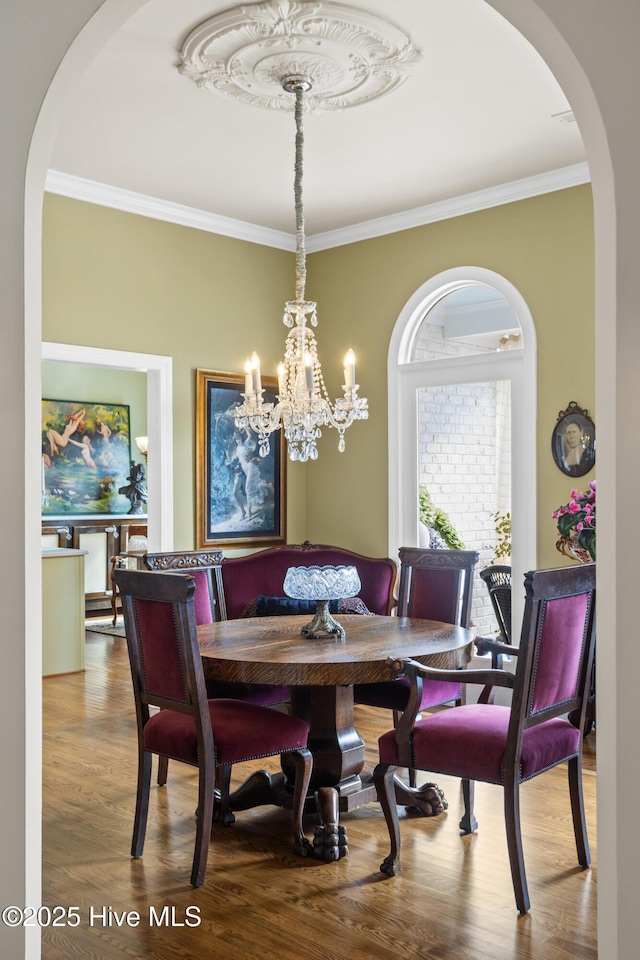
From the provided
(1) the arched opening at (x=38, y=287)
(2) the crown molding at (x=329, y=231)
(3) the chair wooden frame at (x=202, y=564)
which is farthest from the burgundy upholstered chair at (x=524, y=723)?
(2) the crown molding at (x=329, y=231)

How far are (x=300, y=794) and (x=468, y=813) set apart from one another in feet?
2.20

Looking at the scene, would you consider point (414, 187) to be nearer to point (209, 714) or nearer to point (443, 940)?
point (209, 714)

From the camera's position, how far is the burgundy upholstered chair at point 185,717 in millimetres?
2986

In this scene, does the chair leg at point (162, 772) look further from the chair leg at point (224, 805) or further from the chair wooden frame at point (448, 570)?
the chair wooden frame at point (448, 570)

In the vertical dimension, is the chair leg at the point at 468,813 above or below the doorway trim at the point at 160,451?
below

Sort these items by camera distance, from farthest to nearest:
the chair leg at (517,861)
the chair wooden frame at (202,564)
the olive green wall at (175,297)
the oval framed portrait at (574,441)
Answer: the olive green wall at (175,297), the oval framed portrait at (574,441), the chair wooden frame at (202,564), the chair leg at (517,861)

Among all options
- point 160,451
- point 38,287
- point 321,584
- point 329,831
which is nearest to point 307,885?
point 329,831

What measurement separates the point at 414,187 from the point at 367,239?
859 mm

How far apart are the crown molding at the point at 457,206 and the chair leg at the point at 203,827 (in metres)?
3.73

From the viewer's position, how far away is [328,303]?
21.3ft

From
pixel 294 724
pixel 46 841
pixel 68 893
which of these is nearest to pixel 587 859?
pixel 294 724

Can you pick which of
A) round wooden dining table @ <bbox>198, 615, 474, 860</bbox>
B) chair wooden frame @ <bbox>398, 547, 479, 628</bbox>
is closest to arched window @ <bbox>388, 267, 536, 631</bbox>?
chair wooden frame @ <bbox>398, 547, 479, 628</bbox>

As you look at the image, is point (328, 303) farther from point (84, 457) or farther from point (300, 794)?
point (84, 457)

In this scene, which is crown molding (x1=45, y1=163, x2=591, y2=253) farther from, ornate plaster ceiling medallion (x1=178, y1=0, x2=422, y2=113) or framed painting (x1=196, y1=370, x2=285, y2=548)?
ornate plaster ceiling medallion (x1=178, y1=0, x2=422, y2=113)
